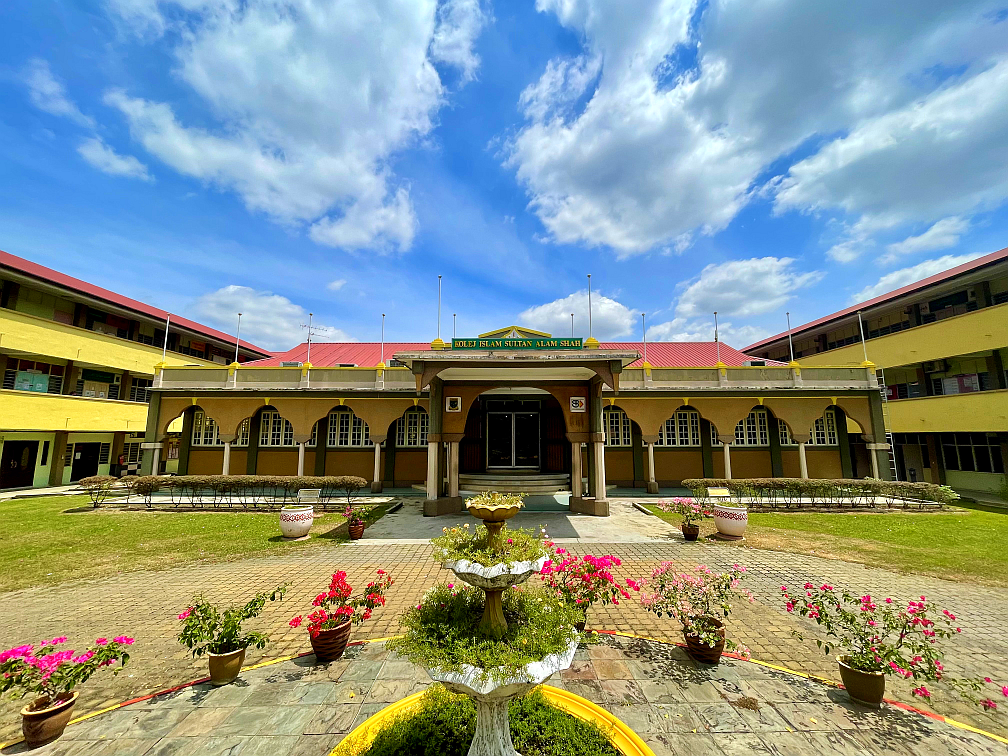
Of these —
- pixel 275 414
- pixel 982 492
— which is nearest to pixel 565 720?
pixel 275 414

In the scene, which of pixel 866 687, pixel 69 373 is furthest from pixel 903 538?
pixel 69 373

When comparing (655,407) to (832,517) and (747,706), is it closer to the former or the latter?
(832,517)

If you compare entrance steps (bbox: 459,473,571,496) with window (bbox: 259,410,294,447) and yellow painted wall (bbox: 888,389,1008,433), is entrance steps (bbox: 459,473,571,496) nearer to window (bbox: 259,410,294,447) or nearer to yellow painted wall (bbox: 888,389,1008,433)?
window (bbox: 259,410,294,447)

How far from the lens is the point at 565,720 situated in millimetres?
3852

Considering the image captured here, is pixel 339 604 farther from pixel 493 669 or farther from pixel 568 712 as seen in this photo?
pixel 493 669

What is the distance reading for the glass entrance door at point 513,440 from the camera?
66.8 ft

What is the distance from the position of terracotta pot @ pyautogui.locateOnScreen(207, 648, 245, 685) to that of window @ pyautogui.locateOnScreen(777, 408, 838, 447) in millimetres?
23440

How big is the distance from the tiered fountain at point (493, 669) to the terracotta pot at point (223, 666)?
130 inches

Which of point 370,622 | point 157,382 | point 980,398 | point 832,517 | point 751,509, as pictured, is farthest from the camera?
point 157,382

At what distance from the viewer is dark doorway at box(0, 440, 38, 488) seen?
20531mm

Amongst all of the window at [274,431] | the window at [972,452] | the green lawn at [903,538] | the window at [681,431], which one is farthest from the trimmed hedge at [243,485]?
the window at [972,452]

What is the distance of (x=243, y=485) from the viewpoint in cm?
1641

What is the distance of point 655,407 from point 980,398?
49.6ft

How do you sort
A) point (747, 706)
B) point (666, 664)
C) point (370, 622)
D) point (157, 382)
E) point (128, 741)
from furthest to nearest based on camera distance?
1. point (157, 382)
2. point (370, 622)
3. point (666, 664)
4. point (747, 706)
5. point (128, 741)
